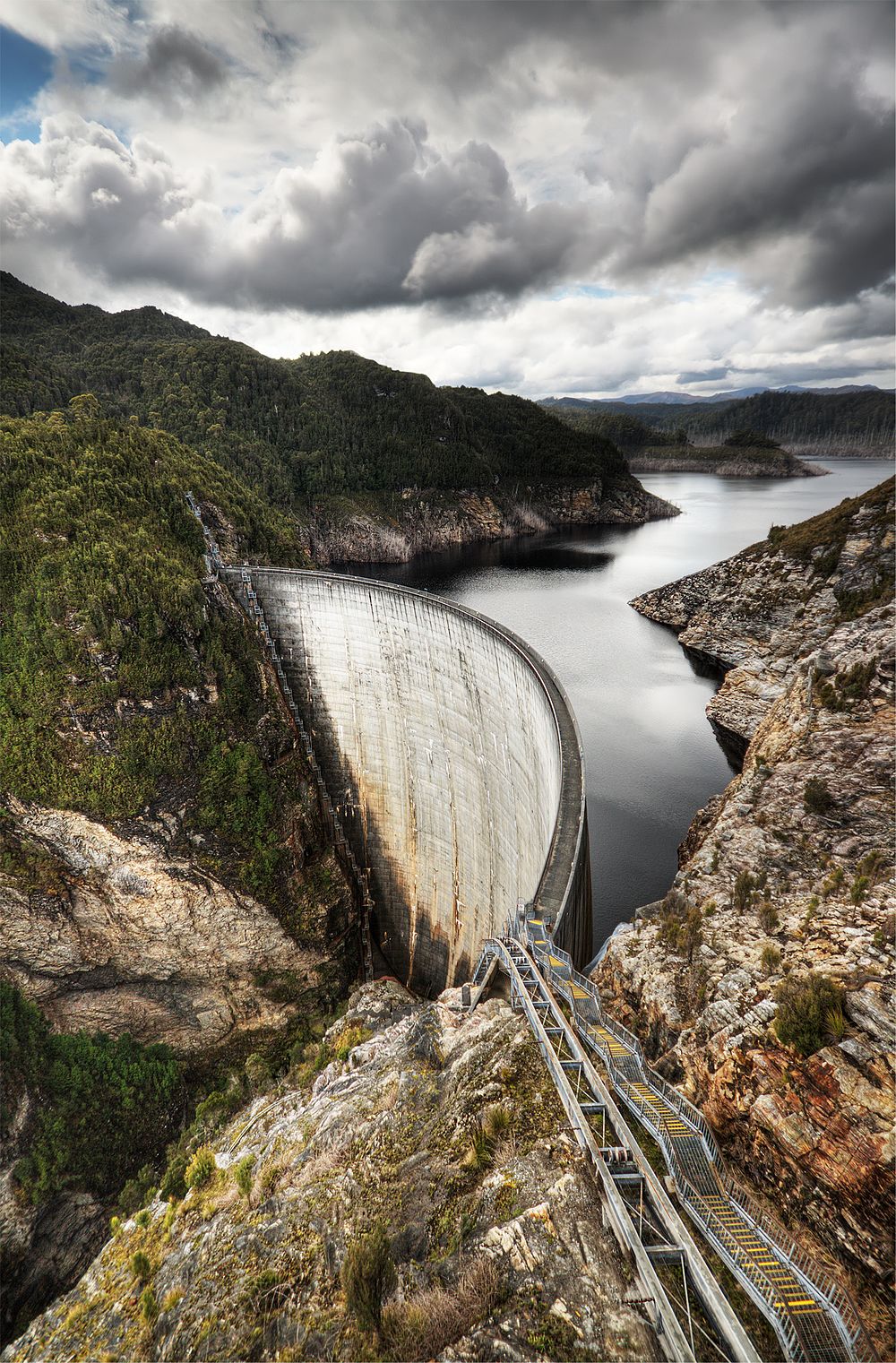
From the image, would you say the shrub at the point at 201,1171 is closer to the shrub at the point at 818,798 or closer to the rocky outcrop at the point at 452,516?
the shrub at the point at 818,798

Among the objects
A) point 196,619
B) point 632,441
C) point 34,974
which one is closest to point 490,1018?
point 196,619

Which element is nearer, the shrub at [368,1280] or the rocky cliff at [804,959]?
the shrub at [368,1280]

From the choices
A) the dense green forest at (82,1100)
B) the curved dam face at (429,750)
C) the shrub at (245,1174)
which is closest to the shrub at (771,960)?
the curved dam face at (429,750)

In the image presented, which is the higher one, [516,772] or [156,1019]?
[516,772]

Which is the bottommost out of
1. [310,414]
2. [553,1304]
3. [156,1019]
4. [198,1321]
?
[156,1019]

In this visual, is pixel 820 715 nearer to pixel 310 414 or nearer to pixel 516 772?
pixel 516 772

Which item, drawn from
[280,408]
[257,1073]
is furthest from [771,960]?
[280,408]

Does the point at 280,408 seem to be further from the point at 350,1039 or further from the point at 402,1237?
the point at 402,1237
